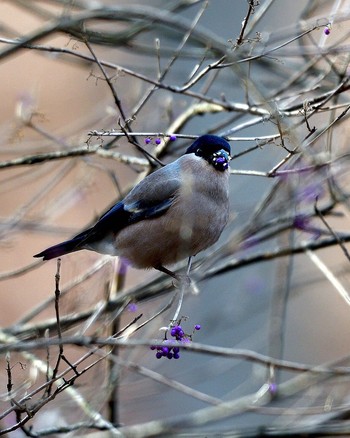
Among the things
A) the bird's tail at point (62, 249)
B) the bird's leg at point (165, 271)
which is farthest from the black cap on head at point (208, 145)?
the bird's tail at point (62, 249)

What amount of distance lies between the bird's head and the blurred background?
0.06 meters

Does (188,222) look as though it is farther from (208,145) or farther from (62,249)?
(62,249)

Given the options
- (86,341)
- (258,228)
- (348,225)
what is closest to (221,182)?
(258,228)

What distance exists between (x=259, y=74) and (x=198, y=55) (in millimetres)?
1034

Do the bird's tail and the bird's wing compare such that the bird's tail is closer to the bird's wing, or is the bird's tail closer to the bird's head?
the bird's wing

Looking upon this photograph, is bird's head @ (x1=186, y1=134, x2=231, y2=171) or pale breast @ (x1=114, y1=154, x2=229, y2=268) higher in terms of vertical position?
bird's head @ (x1=186, y1=134, x2=231, y2=171)

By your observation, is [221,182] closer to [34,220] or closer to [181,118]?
[181,118]

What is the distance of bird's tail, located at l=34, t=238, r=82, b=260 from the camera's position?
11.9 ft

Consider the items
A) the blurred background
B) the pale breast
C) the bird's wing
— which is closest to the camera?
the blurred background

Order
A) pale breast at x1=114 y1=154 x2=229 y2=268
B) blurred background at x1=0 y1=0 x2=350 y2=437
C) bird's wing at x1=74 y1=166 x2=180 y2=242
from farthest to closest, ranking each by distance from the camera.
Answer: bird's wing at x1=74 y1=166 x2=180 y2=242 < pale breast at x1=114 y1=154 x2=229 y2=268 < blurred background at x1=0 y1=0 x2=350 y2=437

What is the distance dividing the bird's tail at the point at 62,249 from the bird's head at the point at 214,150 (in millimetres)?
727

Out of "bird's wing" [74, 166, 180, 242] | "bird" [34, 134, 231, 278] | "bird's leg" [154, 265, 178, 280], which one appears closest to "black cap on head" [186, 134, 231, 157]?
"bird" [34, 134, 231, 278]

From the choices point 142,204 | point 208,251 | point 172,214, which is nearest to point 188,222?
point 172,214

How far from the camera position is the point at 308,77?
4.11m
